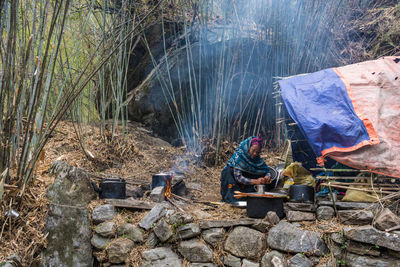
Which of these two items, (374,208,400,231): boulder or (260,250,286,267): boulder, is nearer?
(374,208,400,231): boulder

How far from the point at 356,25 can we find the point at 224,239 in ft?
13.5

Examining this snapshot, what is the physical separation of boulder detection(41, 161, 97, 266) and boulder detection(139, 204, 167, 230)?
1.75 ft

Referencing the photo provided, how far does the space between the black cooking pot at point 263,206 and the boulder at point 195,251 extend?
49cm

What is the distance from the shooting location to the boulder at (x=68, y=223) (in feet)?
10.7

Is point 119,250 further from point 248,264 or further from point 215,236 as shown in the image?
point 248,264

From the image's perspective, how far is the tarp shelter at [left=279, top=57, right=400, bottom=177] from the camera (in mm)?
2920

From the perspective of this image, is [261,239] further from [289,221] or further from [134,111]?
[134,111]

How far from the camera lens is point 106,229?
339 centimetres

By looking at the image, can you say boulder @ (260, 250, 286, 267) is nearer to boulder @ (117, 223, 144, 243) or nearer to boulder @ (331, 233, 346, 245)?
boulder @ (331, 233, 346, 245)

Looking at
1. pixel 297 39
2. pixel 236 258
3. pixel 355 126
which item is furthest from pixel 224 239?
Result: pixel 297 39

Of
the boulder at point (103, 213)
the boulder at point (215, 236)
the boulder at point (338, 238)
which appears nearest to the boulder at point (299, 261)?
the boulder at point (338, 238)

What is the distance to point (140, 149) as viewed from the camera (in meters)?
5.40

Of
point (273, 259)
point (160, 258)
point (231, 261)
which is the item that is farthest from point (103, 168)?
point (273, 259)

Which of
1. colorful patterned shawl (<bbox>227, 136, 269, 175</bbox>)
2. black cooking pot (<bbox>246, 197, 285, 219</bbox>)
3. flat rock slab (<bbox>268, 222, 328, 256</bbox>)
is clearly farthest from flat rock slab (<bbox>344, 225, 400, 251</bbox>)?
colorful patterned shawl (<bbox>227, 136, 269, 175</bbox>)
